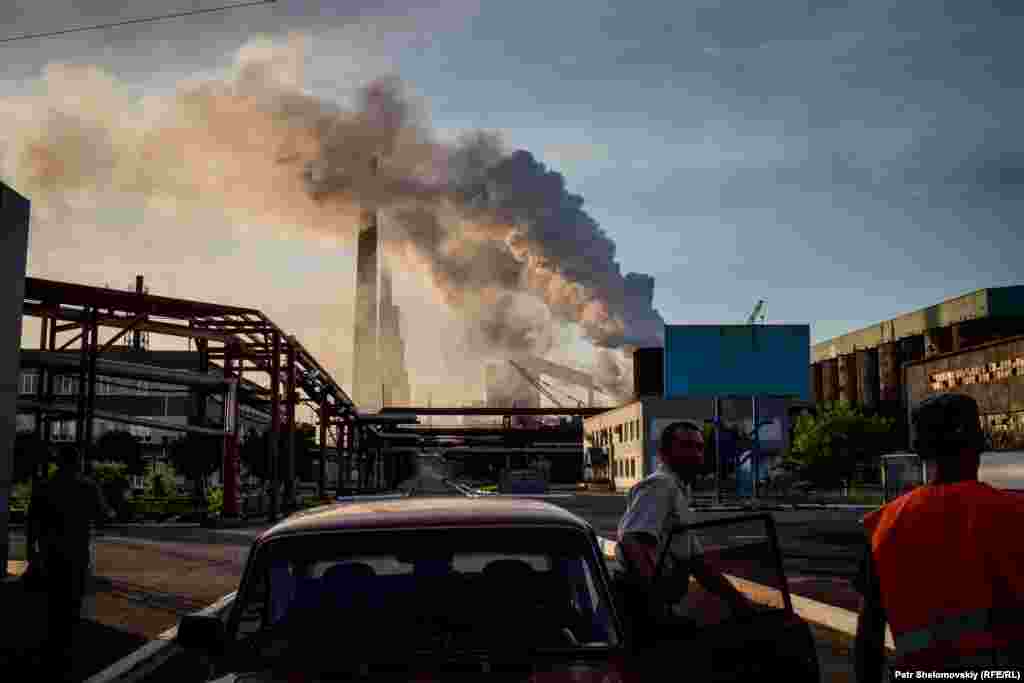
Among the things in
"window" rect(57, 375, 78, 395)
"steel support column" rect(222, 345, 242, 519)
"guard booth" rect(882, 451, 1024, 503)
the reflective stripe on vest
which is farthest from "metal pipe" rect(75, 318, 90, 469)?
"window" rect(57, 375, 78, 395)

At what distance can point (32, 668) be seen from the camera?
8.96m

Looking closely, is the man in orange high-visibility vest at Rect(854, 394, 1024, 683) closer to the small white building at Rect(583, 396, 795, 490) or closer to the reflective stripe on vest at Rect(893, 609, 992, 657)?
the reflective stripe on vest at Rect(893, 609, 992, 657)

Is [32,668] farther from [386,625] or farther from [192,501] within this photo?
[192,501]

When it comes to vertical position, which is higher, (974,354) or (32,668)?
(974,354)

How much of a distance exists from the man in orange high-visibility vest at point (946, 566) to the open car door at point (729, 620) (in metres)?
0.55

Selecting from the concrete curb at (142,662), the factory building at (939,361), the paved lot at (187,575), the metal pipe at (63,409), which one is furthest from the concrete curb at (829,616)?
the factory building at (939,361)

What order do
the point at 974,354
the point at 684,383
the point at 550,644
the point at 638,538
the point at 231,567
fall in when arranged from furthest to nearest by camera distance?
the point at 974,354
the point at 684,383
the point at 231,567
the point at 638,538
the point at 550,644

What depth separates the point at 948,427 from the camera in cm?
315

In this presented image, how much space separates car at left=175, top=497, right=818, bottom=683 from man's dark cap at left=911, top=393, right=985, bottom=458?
2.59 feet

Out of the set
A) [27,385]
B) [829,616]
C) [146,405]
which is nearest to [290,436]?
[829,616]

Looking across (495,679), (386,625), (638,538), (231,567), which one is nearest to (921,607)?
(495,679)

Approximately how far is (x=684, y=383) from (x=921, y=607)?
5102cm

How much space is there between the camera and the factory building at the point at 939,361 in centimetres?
5719

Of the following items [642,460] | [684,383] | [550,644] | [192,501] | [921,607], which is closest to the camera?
[921,607]
